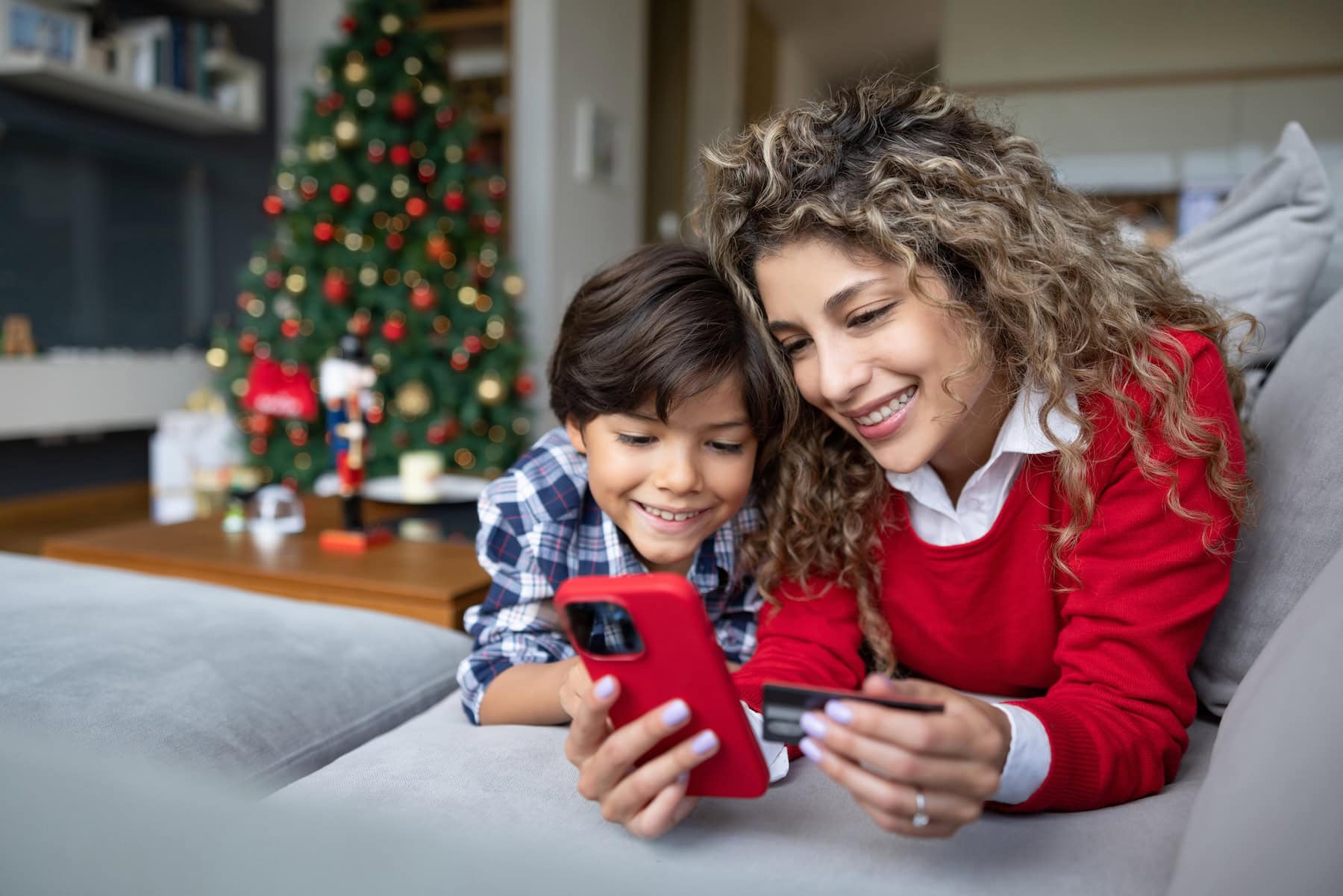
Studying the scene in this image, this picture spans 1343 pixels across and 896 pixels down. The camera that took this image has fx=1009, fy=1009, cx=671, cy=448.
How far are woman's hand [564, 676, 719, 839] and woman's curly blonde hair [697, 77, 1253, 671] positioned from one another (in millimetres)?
426

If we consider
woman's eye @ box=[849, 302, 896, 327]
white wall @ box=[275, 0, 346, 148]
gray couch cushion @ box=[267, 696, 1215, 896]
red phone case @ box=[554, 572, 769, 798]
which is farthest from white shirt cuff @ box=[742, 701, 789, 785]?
white wall @ box=[275, 0, 346, 148]

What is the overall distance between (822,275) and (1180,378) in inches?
12.7

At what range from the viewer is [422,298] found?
350cm

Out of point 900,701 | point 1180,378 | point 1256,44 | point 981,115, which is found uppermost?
point 1256,44

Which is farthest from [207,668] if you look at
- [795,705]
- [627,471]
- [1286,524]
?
[1286,524]

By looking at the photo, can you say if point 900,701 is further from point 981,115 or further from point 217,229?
point 217,229

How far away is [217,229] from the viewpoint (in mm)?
4234

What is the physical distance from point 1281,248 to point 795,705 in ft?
3.13

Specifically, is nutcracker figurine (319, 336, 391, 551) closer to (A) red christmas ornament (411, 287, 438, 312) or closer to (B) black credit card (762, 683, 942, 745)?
(B) black credit card (762, 683, 942, 745)

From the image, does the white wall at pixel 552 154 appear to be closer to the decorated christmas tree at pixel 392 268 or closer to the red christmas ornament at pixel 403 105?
the decorated christmas tree at pixel 392 268

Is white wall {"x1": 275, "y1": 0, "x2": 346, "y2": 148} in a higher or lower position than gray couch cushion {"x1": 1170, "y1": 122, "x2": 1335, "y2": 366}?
higher

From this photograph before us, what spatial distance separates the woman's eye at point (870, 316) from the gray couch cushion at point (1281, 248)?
48cm

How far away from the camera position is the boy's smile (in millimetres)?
1012

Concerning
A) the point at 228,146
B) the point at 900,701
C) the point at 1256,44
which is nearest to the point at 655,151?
the point at 228,146
